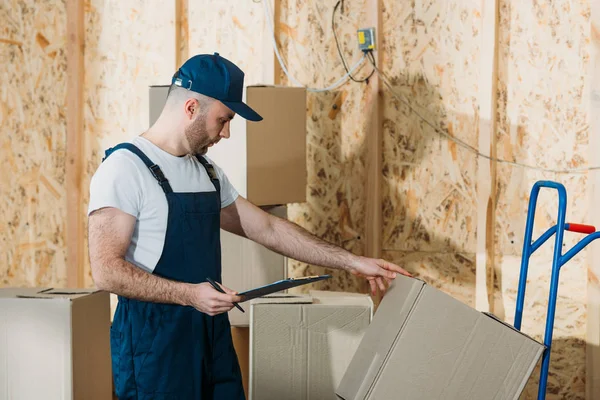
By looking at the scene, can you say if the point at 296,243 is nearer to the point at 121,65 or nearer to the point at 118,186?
the point at 118,186

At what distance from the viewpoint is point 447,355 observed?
1.77 m

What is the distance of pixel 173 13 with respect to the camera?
3.52 metres

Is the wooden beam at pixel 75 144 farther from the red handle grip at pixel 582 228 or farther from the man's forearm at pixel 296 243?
the red handle grip at pixel 582 228

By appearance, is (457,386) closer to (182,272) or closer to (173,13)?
(182,272)

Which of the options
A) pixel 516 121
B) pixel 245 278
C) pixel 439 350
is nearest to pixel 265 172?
pixel 245 278

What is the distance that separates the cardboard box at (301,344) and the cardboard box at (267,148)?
21.3 inches

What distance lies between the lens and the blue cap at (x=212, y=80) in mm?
2086

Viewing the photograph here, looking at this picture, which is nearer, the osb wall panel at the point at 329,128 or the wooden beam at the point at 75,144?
the osb wall panel at the point at 329,128

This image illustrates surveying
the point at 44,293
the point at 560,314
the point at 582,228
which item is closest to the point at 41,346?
the point at 44,293

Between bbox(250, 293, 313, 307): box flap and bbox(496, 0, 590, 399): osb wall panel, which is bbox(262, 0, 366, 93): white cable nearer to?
bbox(496, 0, 590, 399): osb wall panel

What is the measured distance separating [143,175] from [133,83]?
5.55 feet

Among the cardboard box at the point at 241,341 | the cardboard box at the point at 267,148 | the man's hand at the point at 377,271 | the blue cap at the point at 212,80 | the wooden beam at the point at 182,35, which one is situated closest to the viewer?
the blue cap at the point at 212,80

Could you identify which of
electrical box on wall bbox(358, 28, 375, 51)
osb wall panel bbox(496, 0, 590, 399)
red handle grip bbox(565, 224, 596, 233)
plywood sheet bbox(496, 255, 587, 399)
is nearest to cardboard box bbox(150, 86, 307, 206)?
electrical box on wall bbox(358, 28, 375, 51)

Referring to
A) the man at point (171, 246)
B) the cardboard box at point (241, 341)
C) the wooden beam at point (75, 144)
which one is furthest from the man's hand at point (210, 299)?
the wooden beam at point (75, 144)
